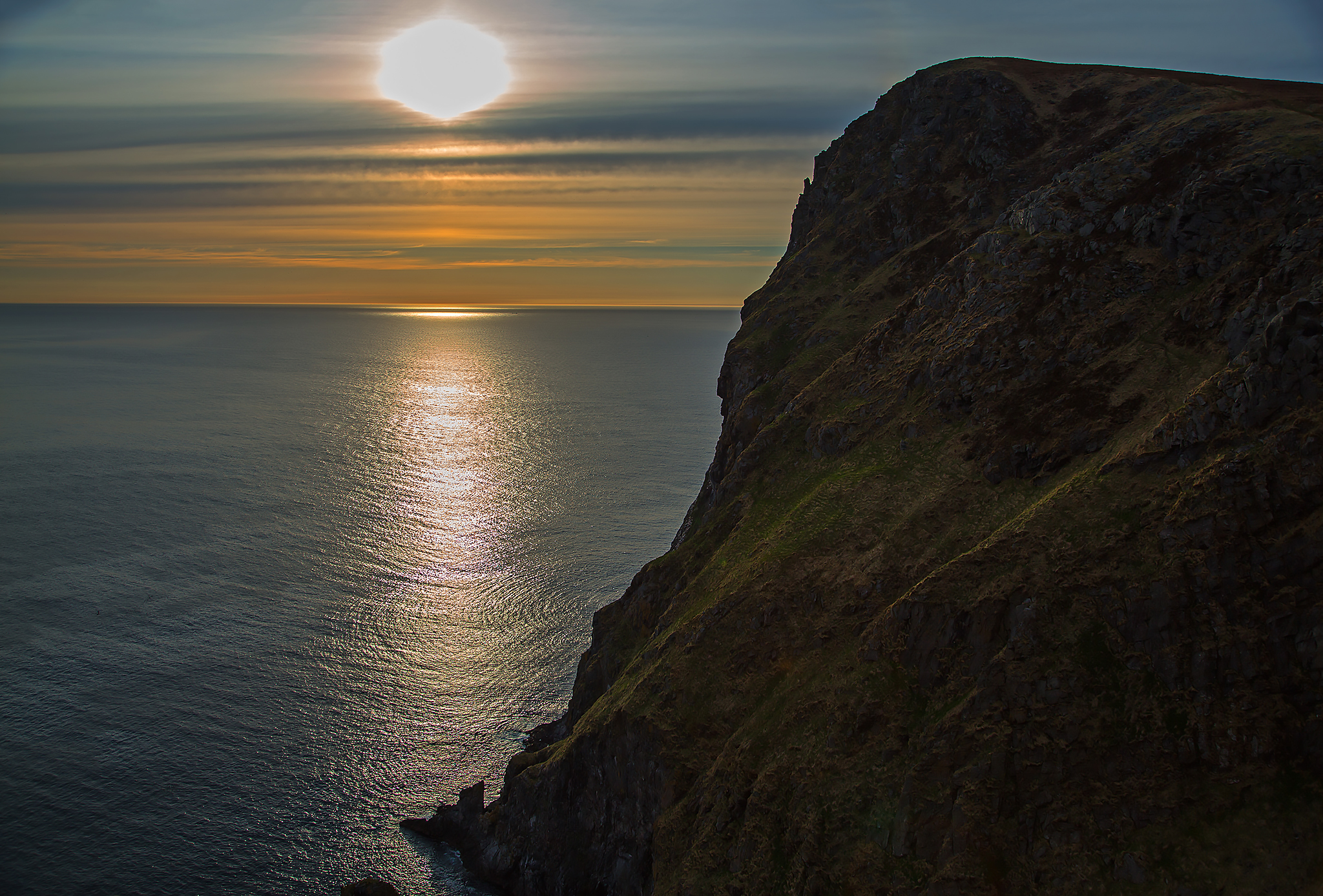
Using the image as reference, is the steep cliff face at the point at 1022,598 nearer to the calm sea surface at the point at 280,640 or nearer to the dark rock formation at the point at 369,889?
the dark rock formation at the point at 369,889

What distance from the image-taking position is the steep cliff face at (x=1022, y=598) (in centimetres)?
3148

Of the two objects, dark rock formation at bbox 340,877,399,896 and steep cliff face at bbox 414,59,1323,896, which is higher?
steep cliff face at bbox 414,59,1323,896

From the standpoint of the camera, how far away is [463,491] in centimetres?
13450

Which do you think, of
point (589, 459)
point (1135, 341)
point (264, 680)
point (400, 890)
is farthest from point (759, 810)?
point (589, 459)

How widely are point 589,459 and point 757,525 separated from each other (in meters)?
99.2

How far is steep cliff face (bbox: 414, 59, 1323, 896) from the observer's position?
103 ft

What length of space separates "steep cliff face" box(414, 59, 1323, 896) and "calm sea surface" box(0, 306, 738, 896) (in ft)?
32.8

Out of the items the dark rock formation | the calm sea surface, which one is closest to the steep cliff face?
the dark rock formation

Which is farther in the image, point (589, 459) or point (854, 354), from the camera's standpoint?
point (589, 459)

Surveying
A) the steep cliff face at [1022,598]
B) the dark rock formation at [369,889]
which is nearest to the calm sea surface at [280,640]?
the dark rock formation at [369,889]

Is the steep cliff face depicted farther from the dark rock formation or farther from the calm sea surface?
the calm sea surface

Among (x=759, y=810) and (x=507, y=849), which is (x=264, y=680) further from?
(x=759, y=810)

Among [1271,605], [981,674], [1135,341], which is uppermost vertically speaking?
[1135,341]

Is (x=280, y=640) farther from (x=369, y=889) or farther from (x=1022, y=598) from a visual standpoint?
(x=1022, y=598)
